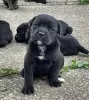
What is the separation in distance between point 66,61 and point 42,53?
5.32 ft

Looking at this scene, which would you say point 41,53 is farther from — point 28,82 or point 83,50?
point 83,50

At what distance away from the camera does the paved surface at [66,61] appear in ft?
16.0

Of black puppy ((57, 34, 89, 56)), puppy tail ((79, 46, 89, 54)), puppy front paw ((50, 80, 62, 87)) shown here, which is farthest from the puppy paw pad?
puppy tail ((79, 46, 89, 54))

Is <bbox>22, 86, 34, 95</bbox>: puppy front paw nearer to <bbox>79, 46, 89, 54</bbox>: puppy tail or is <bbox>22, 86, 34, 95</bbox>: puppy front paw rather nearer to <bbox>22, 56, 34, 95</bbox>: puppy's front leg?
<bbox>22, 56, 34, 95</bbox>: puppy's front leg

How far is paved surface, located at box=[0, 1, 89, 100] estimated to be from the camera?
4.89 meters

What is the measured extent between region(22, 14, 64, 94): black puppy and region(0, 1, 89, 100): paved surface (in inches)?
5.9

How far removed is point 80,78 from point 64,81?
0.29 m

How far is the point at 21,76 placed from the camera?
5.43 meters

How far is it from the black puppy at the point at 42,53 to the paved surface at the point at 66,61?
0.15 meters

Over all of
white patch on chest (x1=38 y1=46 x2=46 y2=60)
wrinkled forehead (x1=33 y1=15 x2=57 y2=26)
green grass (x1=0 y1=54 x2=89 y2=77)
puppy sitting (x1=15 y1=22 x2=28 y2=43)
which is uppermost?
wrinkled forehead (x1=33 y1=15 x2=57 y2=26)

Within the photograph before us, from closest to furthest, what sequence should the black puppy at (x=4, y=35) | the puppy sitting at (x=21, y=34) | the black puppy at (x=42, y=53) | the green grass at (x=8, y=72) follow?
the black puppy at (x=42, y=53), the green grass at (x=8, y=72), the black puppy at (x=4, y=35), the puppy sitting at (x=21, y=34)

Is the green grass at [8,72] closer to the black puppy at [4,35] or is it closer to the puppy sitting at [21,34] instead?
the black puppy at [4,35]

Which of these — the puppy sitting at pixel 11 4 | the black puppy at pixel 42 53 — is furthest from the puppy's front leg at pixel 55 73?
the puppy sitting at pixel 11 4

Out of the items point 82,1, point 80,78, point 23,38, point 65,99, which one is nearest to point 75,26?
point 23,38
